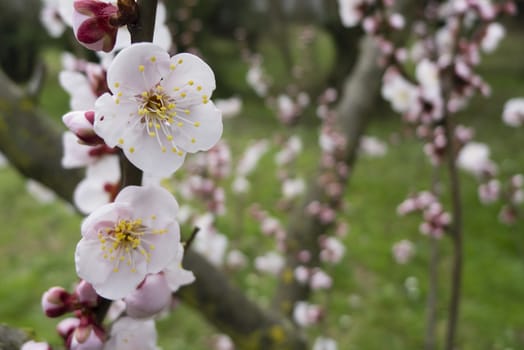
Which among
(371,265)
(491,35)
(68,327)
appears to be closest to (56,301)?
(68,327)

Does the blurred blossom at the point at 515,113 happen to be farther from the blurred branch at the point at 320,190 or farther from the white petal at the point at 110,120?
the white petal at the point at 110,120

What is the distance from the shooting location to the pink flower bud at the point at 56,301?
69 cm

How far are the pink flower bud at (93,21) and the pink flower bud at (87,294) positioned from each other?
300mm

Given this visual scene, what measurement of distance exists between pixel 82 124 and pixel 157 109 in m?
0.10

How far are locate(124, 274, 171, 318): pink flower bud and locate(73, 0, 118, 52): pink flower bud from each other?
0.98 ft

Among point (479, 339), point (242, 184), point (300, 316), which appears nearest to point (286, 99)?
point (242, 184)

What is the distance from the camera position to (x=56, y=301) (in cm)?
69

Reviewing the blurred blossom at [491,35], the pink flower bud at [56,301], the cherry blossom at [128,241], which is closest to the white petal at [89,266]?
the cherry blossom at [128,241]

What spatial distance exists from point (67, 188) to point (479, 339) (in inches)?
109

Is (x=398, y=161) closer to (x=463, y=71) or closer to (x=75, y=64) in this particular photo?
(x=463, y=71)

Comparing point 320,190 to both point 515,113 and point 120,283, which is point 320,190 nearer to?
point 515,113

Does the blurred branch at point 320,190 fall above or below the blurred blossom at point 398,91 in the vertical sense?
below

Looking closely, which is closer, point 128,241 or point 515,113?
point 128,241

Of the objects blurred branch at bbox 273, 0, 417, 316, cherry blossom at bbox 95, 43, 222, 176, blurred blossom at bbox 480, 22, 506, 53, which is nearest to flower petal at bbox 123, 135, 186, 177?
cherry blossom at bbox 95, 43, 222, 176
